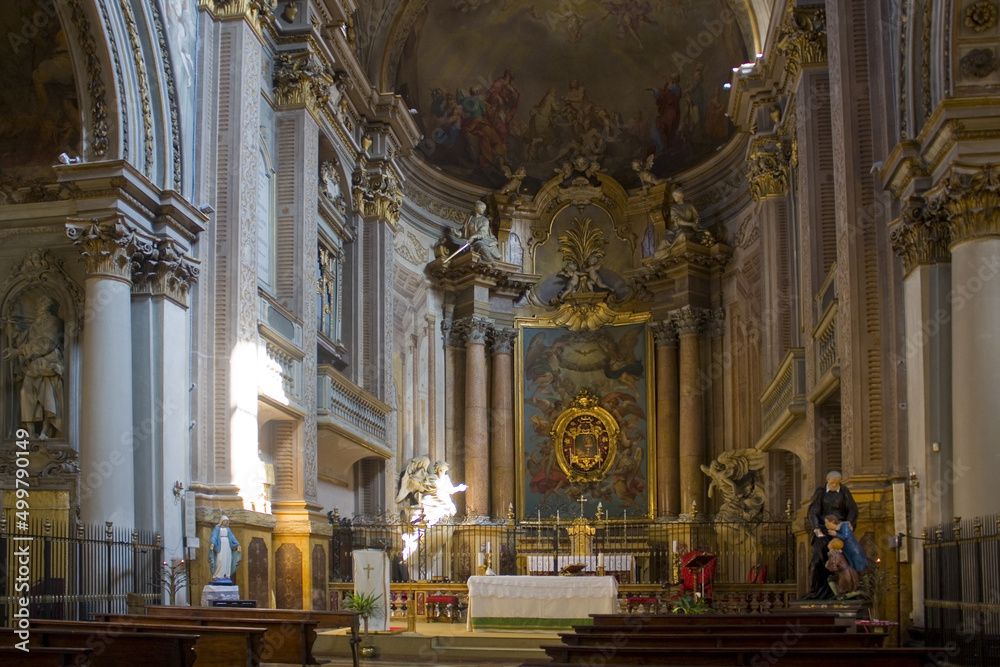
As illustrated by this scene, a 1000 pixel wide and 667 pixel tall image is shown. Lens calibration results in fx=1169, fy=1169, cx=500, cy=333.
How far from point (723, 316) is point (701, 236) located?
2081mm

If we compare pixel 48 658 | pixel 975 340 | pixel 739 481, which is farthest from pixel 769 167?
pixel 48 658

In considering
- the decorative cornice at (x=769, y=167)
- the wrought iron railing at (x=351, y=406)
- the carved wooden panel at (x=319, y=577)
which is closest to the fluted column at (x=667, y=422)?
the decorative cornice at (x=769, y=167)

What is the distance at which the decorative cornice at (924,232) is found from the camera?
1356 centimetres

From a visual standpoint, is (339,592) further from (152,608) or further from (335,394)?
(152,608)

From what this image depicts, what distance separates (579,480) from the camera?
30.3 metres

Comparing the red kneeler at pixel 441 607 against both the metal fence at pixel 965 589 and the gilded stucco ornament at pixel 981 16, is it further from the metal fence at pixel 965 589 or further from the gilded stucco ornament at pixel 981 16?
the gilded stucco ornament at pixel 981 16

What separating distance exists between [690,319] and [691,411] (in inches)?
90.0

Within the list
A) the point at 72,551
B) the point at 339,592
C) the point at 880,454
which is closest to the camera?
the point at 72,551

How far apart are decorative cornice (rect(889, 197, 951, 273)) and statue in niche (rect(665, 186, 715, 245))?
586 inches

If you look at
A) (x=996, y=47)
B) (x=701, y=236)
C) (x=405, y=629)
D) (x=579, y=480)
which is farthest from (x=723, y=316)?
(x=996, y=47)

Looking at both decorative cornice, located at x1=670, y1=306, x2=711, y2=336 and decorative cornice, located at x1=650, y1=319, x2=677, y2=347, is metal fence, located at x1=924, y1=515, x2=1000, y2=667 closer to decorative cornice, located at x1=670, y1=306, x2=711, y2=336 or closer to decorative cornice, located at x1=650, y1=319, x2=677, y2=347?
decorative cornice, located at x1=670, y1=306, x2=711, y2=336

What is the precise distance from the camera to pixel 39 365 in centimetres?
1658

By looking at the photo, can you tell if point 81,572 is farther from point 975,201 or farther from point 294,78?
point 975,201

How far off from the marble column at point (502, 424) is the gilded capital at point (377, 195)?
546 cm
